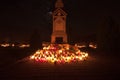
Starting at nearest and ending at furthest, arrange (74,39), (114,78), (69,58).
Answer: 1. (114,78)
2. (69,58)
3. (74,39)

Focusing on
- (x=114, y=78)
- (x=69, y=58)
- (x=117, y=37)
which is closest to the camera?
(x=114, y=78)

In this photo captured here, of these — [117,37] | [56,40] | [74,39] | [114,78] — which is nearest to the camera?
[114,78]

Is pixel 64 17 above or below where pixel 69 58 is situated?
above

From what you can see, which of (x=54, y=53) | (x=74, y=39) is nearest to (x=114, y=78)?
(x=54, y=53)

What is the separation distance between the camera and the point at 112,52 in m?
31.0

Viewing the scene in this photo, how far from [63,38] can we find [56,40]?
1423 millimetres

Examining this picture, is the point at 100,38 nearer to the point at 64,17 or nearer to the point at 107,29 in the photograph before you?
the point at 107,29

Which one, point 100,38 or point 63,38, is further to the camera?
point 63,38

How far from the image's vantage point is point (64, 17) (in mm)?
44000

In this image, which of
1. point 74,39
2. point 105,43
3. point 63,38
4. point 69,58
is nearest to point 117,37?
point 105,43

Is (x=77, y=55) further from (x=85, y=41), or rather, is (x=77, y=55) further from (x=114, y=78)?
(x=85, y=41)

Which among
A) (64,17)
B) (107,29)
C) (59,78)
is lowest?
(59,78)

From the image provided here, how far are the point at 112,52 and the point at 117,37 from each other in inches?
89.3

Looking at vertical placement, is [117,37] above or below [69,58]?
above
